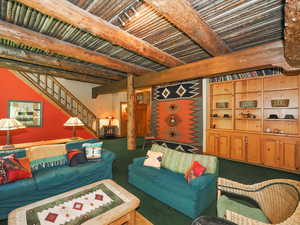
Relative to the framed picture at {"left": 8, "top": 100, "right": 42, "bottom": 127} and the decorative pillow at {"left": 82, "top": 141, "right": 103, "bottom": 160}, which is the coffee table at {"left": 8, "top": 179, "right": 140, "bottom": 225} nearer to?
the decorative pillow at {"left": 82, "top": 141, "right": 103, "bottom": 160}

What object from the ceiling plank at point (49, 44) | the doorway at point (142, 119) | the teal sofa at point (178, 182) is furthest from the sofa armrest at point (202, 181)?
the doorway at point (142, 119)

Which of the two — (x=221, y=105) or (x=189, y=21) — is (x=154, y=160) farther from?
(x=221, y=105)

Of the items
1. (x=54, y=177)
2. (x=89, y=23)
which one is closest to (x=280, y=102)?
(x=89, y=23)

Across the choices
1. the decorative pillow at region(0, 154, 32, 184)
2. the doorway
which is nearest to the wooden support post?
the decorative pillow at region(0, 154, 32, 184)

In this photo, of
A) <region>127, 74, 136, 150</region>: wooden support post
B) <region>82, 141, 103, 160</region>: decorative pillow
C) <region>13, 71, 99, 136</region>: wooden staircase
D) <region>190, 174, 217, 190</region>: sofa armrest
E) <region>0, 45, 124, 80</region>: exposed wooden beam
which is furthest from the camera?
<region>13, 71, 99, 136</region>: wooden staircase

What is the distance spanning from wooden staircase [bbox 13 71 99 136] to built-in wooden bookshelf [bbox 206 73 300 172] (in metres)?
5.54

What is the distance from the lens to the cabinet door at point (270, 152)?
3.44m

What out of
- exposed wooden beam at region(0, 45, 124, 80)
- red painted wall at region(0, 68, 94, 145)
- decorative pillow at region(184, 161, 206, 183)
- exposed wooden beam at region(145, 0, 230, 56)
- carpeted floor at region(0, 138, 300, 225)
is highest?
exposed wooden beam at region(0, 45, 124, 80)

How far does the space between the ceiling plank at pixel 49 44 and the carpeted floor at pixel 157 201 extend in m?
2.77

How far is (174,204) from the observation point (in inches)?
76.1

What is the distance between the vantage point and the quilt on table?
4.08 feet

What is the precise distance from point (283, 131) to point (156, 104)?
13.2 ft

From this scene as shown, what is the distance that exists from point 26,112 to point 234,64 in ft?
21.6

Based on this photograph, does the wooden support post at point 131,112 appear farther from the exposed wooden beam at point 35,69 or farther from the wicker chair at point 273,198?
the wicker chair at point 273,198
